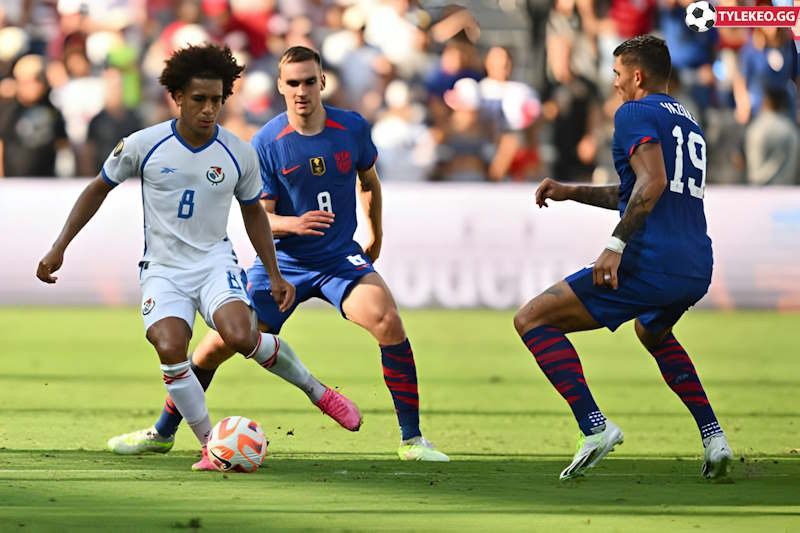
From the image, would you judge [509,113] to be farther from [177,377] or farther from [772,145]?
[177,377]

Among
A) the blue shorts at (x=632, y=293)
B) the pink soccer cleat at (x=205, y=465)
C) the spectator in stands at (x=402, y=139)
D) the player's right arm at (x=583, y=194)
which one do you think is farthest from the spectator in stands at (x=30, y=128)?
the blue shorts at (x=632, y=293)

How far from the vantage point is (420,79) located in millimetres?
15703

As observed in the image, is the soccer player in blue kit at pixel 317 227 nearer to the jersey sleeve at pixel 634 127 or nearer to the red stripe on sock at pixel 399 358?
the red stripe on sock at pixel 399 358

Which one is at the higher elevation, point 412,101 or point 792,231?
point 412,101

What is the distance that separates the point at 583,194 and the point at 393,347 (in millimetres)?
1303

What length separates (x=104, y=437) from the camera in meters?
7.75

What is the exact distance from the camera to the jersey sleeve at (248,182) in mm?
6828

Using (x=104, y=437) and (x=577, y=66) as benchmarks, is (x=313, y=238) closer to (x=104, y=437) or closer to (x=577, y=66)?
(x=104, y=437)

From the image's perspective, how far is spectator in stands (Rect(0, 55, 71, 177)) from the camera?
1509cm

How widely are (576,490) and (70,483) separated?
205 cm

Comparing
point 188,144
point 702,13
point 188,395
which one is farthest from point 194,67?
point 702,13

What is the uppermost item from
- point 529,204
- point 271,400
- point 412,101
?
point 412,101

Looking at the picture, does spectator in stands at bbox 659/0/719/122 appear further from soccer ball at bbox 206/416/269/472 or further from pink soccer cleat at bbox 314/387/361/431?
soccer ball at bbox 206/416/269/472

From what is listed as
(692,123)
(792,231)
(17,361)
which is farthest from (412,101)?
(692,123)
